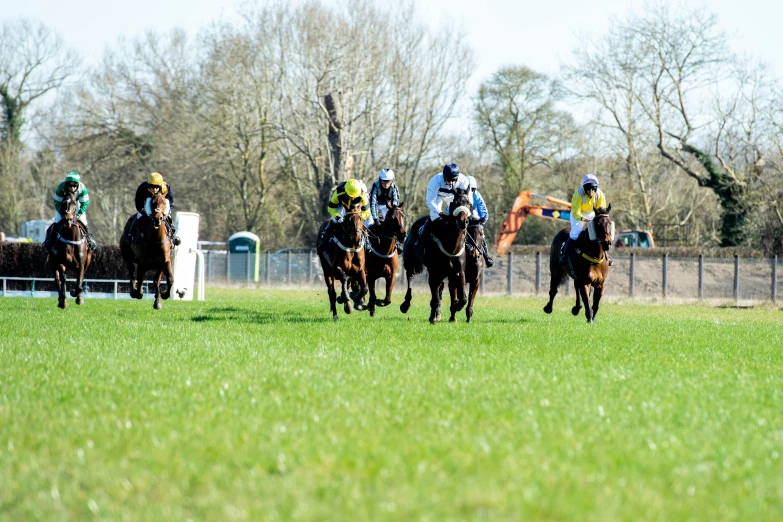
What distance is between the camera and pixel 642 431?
621 centimetres

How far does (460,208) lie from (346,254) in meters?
2.33

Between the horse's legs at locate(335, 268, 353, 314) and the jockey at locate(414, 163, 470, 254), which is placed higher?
the jockey at locate(414, 163, 470, 254)

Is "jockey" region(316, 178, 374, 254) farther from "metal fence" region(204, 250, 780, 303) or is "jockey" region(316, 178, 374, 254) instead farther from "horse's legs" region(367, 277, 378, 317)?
"metal fence" region(204, 250, 780, 303)

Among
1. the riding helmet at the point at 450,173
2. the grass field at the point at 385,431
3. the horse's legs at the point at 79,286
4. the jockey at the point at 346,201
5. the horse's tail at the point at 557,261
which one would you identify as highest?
the riding helmet at the point at 450,173

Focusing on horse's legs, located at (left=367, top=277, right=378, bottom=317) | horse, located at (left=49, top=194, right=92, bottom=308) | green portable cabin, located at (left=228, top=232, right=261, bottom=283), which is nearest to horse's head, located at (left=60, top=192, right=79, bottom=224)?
horse, located at (left=49, top=194, right=92, bottom=308)

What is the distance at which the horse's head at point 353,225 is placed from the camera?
1648cm

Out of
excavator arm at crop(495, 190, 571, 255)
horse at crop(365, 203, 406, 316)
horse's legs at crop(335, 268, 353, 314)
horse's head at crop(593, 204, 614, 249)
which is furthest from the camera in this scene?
excavator arm at crop(495, 190, 571, 255)

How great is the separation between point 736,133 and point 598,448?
42.0m

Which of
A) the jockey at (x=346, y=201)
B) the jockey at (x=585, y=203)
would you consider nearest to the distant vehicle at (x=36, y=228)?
the jockey at (x=346, y=201)

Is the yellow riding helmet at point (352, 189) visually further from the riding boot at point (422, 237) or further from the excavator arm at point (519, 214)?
the excavator arm at point (519, 214)

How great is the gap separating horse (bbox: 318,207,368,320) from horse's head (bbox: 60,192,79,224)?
19.2 ft

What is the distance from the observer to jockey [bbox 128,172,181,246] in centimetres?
1984

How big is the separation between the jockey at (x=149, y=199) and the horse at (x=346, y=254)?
4330 mm

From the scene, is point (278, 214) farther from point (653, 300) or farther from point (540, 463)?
point (540, 463)
